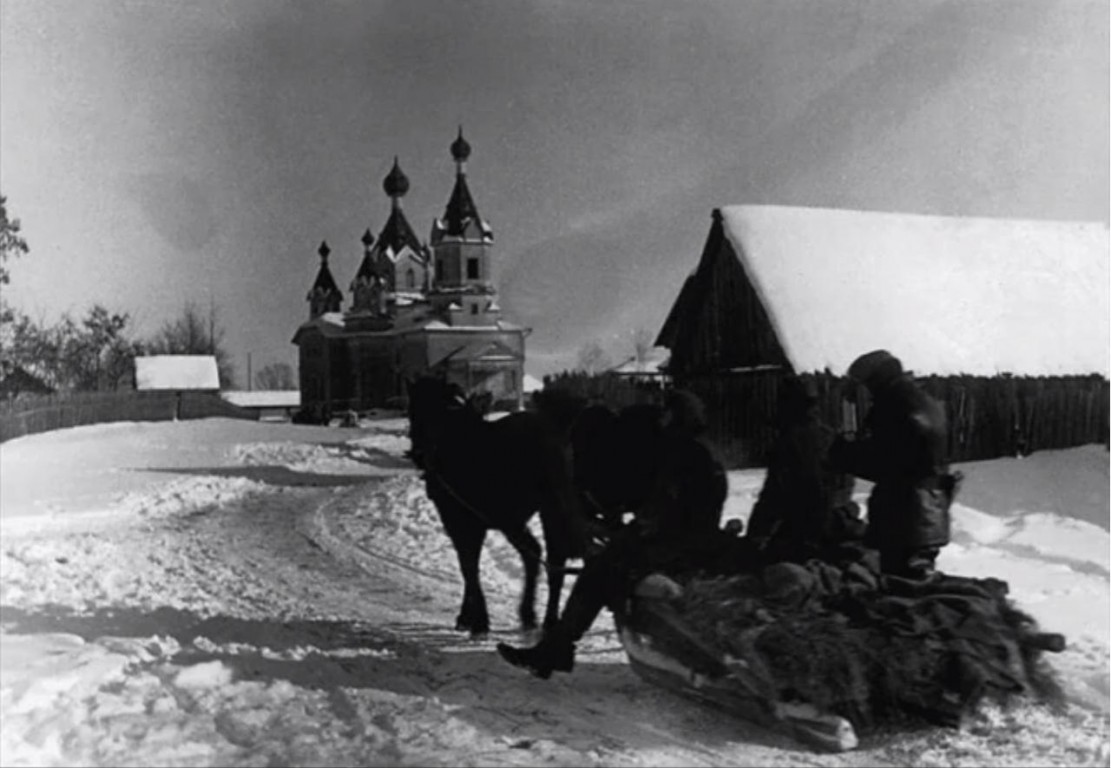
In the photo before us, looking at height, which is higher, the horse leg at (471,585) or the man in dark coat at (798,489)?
the man in dark coat at (798,489)

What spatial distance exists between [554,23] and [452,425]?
6.43ft

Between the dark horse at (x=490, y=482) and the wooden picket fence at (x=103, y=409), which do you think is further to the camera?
the wooden picket fence at (x=103, y=409)

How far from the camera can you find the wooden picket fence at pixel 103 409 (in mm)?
5859

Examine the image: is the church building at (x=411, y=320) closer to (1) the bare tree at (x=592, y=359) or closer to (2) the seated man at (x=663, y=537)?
(1) the bare tree at (x=592, y=359)

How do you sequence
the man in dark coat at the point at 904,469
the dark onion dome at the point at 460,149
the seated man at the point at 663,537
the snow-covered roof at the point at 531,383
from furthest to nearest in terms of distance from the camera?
the snow-covered roof at the point at 531,383 < the dark onion dome at the point at 460,149 < the seated man at the point at 663,537 < the man in dark coat at the point at 904,469

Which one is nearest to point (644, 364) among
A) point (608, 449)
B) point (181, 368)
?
point (608, 449)

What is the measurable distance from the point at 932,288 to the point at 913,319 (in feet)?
0.87

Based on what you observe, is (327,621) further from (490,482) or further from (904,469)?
(904,469)

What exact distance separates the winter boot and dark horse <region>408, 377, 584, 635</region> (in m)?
0.37

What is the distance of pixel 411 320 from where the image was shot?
518cm

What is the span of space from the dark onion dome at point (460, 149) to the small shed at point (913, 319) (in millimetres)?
1247

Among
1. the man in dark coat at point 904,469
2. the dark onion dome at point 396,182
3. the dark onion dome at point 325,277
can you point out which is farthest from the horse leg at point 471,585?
the man in dark coat at point 904,469

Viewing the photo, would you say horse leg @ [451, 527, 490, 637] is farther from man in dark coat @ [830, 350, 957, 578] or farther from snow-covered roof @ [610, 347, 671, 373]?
man in dark coat @ [830, 350, 957, 578]

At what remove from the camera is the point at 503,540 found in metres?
6.79
